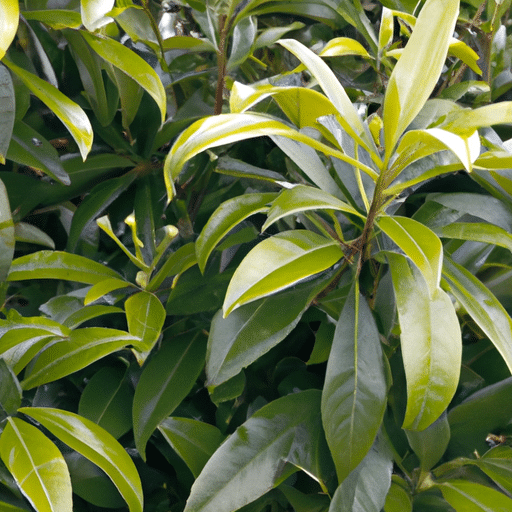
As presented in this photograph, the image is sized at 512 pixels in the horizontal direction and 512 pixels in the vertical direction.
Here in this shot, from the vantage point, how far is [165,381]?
0.66 metres

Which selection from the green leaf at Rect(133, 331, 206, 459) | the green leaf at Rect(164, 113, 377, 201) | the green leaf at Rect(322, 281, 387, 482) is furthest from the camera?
the green leaf at Rect(133, 331, 206, 459)

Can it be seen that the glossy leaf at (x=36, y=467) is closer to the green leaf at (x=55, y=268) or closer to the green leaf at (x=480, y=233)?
the green leaf at (x=55, y=268)

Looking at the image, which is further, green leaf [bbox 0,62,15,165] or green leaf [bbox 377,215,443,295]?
green leaf [bbox 0,62,15,165]

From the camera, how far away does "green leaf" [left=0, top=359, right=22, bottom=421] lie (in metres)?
0.57

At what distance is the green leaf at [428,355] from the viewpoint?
0.46 meters

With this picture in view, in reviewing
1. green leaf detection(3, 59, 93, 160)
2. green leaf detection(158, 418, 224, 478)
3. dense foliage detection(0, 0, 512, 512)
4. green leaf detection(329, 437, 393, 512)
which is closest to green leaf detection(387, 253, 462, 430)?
dense foliage detection(0, 0, 512, 512)

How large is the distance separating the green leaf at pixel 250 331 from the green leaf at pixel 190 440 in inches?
5.0

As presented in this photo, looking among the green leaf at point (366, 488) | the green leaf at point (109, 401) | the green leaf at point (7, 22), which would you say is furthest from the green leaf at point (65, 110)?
the green leaf at point (366, 488)

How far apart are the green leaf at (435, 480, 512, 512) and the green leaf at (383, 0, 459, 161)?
425mm

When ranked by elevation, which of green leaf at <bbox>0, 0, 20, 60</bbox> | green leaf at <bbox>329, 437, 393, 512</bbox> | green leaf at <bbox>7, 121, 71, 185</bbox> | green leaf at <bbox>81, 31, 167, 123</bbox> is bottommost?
green leaf at <bbox>329, 437, 393, 512</bbox>

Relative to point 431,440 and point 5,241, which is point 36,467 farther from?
point 431,440

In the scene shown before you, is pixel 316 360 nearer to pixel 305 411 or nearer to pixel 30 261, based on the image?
pixel 305 411

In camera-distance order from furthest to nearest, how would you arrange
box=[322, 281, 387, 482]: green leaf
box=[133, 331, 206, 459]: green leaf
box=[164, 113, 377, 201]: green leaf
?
box=[133, 331, 206, 459]: green leaf → box=[322, 281, 387, 482]: green leaf → box=[164, 113, 377, 201]: green leaf

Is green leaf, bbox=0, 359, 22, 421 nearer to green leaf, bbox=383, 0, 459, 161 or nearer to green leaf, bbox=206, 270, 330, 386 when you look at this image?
green leaf, bbox=206, 270, 330, 386
